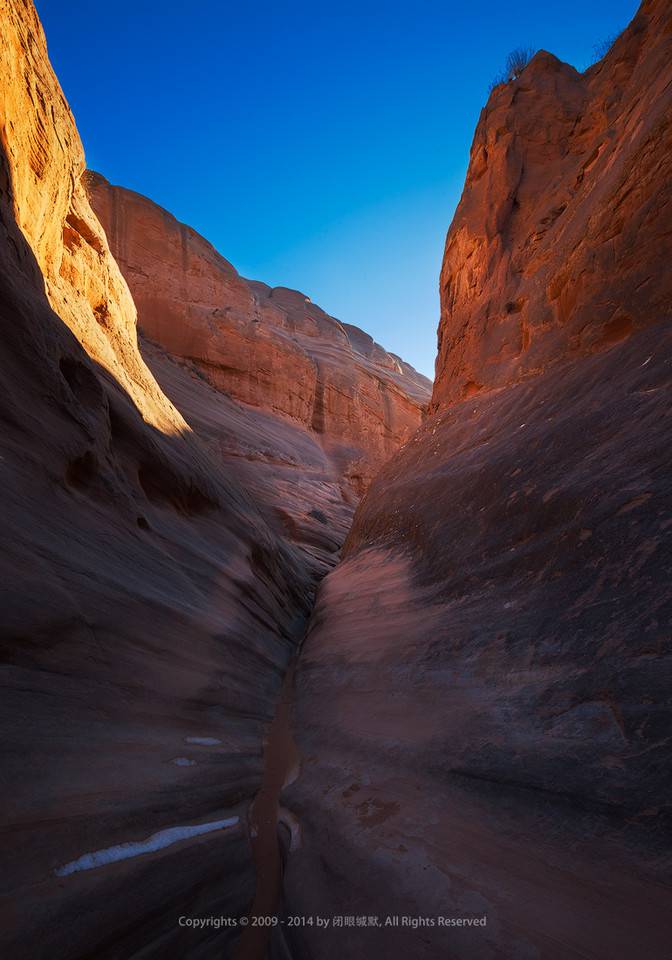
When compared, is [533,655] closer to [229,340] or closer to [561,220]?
[561,220]

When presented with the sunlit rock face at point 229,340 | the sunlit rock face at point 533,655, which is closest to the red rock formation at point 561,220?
the sunlit rock face at point 533,655

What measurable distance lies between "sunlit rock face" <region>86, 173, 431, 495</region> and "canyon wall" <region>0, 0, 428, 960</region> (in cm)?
1165

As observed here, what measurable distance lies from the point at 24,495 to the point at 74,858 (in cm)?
203

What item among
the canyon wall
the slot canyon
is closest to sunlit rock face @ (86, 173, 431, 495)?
the canyon wall

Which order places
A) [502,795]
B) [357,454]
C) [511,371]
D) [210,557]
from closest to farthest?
[502,795], [210,557], [511,371], [357,454]

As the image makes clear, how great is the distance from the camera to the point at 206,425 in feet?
48.9

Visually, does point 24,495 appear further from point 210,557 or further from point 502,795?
point 502,795

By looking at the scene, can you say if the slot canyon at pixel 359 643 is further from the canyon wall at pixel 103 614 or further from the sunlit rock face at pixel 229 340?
the sunlit rock face at pixel 229 340

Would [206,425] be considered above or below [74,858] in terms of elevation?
above

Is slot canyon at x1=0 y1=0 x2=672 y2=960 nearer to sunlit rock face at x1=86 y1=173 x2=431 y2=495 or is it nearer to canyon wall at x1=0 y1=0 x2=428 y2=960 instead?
canyon wall at x1=0 y1=0 x2=428 y2=960

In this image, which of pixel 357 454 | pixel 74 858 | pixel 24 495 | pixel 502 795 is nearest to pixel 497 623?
pixel 502 795

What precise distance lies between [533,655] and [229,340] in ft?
66.0

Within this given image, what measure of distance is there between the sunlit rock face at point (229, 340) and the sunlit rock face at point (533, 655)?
50.4 ft

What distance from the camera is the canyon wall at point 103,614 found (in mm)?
1930
